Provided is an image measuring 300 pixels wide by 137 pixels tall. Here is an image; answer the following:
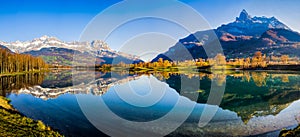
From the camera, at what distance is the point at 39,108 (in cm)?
2936

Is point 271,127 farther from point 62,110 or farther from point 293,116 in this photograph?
point 62,110

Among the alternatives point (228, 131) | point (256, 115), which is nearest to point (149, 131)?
point (228, 131)

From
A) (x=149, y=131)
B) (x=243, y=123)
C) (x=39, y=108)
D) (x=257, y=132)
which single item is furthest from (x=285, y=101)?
(x=39, y=108)

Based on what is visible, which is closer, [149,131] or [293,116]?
[149,131]

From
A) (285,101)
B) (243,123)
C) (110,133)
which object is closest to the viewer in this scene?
(110,133)

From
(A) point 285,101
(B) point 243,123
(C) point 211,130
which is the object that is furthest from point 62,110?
(A) point 285,101

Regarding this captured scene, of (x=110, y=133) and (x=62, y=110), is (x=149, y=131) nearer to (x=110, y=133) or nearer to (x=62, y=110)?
(x=110, y=133)

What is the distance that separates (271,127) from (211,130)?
4905mm

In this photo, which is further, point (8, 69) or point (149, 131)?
point (8, 69)

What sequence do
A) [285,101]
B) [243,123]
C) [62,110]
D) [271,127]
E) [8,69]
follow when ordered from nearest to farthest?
1. [271,127]
2. [243,123]
3. [62,110]
4. [285,101]
5. [8,69]

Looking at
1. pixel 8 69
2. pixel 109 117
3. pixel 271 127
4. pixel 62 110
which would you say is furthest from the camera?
pixel 8 69

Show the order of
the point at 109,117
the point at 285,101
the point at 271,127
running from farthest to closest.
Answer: the point at 285,101, the point at 109,117, the point at 271,127

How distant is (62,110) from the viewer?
90.8 ft

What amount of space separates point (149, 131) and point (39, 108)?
16.9 m
